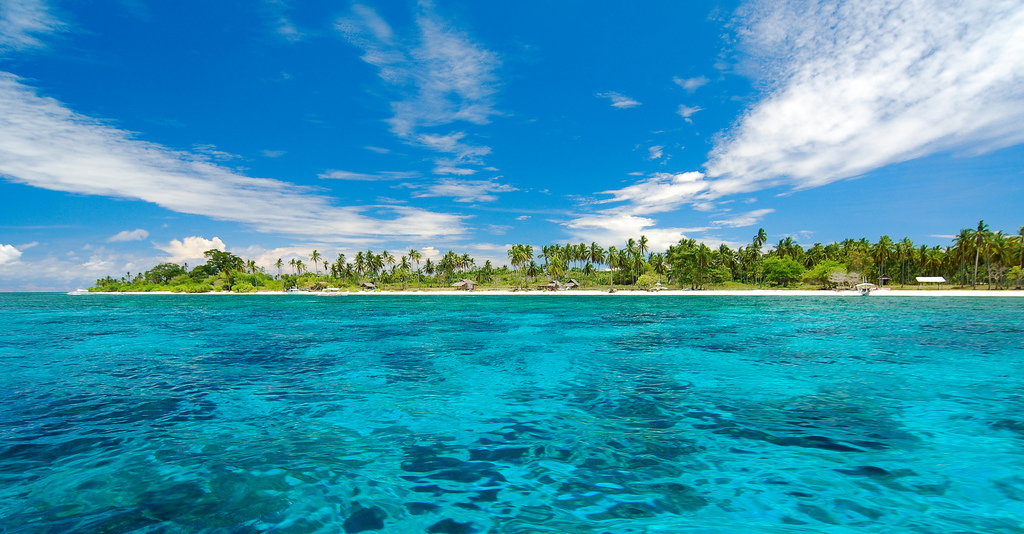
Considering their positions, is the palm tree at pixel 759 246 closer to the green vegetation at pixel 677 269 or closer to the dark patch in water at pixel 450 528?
the green vegetation at pixel 677 269

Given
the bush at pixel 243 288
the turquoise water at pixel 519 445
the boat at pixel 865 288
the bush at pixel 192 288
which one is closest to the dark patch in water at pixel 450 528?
the turquoise water at pixel 519 445

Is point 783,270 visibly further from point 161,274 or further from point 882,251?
point 161,274

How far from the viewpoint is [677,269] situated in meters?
112

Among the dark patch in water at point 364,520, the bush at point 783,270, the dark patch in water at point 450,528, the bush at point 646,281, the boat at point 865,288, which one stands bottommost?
the dark patch in water at point 364,520

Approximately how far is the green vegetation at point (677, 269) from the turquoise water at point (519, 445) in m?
92.1

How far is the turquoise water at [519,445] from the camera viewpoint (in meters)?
5.67

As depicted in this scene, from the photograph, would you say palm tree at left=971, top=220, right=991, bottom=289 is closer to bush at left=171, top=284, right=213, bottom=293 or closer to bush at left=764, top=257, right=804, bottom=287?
bush at left=764, top=257, right=804, bottom=287

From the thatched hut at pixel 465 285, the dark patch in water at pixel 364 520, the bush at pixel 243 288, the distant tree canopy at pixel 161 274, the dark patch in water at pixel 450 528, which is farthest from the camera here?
the distant tree canopy at pixel 161 274

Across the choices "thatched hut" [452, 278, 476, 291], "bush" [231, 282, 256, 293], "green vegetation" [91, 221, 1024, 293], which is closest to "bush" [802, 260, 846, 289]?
"green vegetation" [91, 221, 1024, 293]

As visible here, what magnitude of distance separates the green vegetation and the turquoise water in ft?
302

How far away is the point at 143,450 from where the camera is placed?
7.96m

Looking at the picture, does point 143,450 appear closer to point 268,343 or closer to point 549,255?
point 268,343

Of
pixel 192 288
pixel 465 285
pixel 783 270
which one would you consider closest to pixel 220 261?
pixel 192 288

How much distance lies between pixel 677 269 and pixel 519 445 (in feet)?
372
